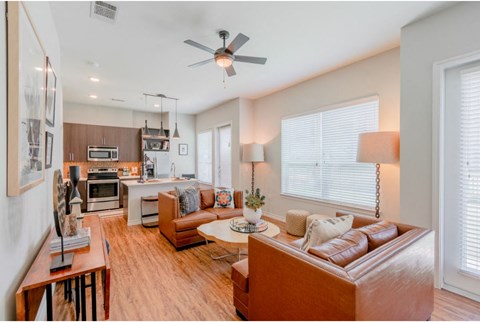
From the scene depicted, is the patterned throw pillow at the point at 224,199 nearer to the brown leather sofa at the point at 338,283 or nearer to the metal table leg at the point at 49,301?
the brown leather sofa at the point at 338,283

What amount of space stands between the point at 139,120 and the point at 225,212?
15.7 ft

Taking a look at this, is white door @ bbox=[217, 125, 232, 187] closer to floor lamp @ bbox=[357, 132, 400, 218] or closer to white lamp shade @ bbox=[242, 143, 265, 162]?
white lamp shade @ bbox=[242, 143, 265, 162]

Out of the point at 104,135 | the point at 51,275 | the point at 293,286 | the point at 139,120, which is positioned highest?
the point at 139,120

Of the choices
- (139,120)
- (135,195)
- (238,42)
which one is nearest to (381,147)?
(238,42)

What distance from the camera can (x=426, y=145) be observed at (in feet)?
7.58

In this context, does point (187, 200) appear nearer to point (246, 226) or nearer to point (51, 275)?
point (246, 226)

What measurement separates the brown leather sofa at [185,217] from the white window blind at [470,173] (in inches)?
109

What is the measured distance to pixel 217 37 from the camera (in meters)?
2.65

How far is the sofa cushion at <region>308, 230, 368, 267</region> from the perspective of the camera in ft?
4.19

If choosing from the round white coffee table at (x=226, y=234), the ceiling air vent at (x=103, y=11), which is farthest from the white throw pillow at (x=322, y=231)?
the ceiling air vent at (x=103, y=11)

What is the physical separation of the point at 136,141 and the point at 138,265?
4.46m

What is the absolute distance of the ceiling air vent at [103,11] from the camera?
208 centimetres

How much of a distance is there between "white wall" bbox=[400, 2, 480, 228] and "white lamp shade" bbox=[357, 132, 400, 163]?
0.33 ft

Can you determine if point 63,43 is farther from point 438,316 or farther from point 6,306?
point 438,316
